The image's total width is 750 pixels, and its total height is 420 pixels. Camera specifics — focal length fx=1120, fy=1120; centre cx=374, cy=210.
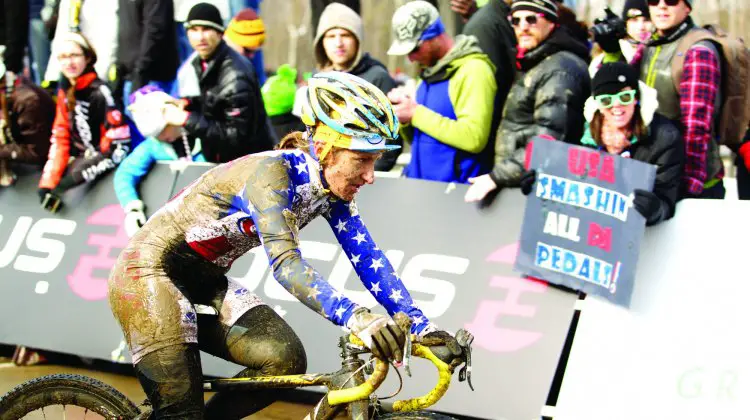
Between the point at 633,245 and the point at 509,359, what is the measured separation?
1042 mm

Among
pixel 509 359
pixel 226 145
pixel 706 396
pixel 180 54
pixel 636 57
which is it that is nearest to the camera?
pixel 706 396

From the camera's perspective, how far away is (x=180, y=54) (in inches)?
418

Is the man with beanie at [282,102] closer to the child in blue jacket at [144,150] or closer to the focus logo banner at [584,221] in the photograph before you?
the child in blue jacket at [144,150]

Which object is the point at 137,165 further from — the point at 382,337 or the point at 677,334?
the point at 382,337

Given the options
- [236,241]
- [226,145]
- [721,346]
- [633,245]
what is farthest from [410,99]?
[236,241]

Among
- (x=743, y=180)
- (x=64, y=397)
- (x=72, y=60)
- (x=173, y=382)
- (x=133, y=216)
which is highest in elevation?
(x=72, y=60)

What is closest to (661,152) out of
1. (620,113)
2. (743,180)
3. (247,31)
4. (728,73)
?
(620,113)

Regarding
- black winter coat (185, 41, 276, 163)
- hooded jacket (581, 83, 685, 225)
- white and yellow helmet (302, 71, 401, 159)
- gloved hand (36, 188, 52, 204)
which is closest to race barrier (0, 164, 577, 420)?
gloved hand (36, 188, 52, 204)

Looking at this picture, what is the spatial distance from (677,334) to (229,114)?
12.2 ft

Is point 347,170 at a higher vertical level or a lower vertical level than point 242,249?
higher

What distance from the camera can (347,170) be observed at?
15.1ft

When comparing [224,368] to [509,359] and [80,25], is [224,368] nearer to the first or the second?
[509,359]

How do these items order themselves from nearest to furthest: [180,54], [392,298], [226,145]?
[392,298] < [226,145] < [180,54]

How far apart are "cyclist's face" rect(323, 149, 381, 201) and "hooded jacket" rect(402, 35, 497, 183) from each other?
10.3ft
